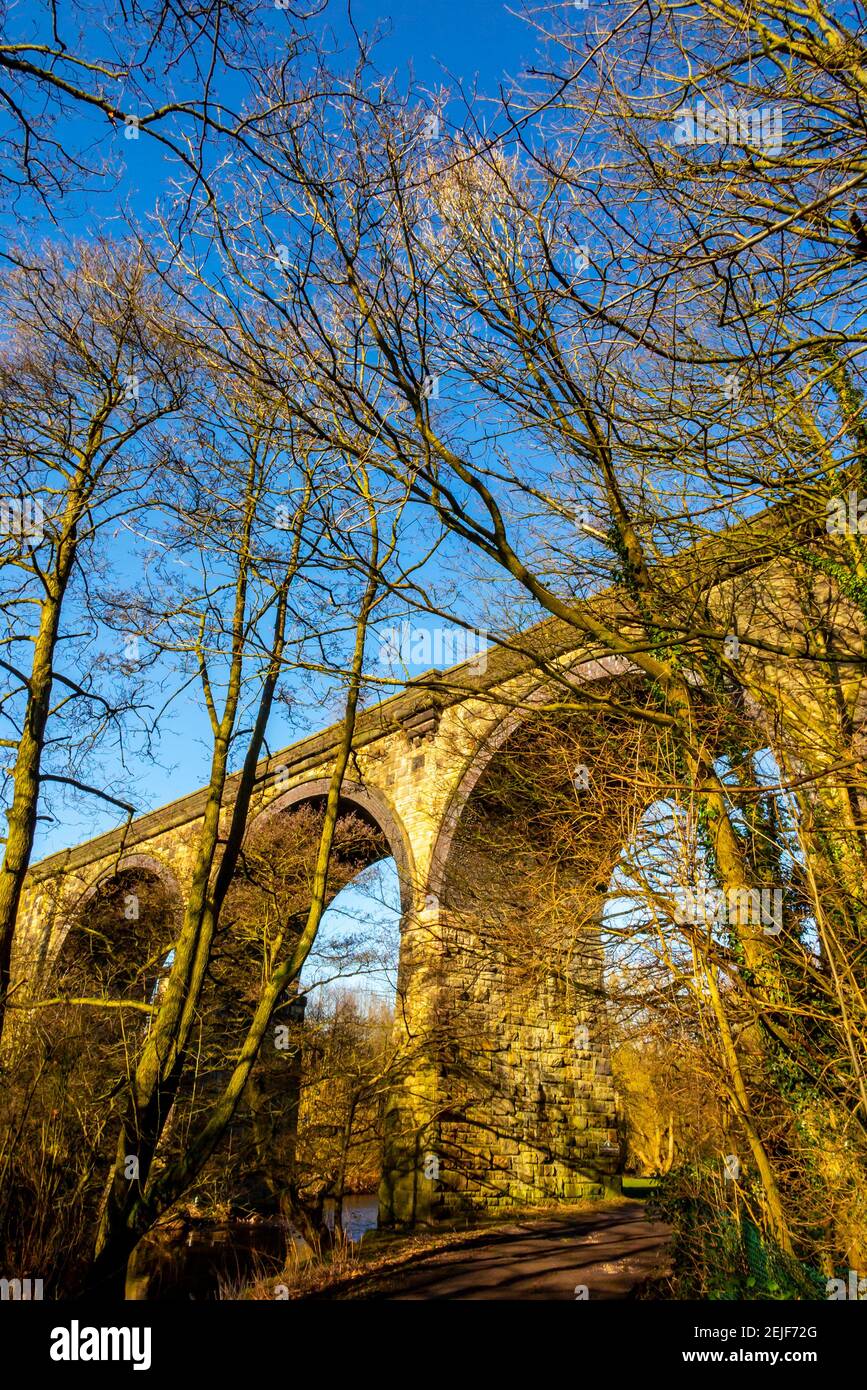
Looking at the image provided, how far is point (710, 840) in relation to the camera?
5.94 meters

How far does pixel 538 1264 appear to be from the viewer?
26.3 feet

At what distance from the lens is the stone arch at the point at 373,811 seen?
42.0ft

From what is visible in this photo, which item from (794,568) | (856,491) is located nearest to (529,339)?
(856,491)

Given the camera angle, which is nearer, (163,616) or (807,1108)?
(807,1108)

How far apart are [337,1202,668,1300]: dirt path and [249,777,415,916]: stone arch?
12.7 ft

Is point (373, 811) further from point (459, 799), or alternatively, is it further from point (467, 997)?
point (467, 997)

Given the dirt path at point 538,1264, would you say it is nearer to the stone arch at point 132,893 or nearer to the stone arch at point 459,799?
the stone arch at point 132,893

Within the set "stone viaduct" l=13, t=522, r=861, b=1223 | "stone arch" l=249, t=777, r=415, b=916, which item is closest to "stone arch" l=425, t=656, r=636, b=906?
"stone viaduct" l=13, t=522, r=861, b=1223

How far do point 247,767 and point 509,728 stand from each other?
5251 millimetres

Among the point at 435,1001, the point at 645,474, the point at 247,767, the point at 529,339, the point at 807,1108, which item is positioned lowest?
the point at 807,1108

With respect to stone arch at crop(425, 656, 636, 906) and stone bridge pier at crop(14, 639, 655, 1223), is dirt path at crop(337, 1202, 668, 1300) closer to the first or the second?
stone bridge pier at crop(14, 639, 655, 1223)

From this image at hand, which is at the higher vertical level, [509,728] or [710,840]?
[509,728]
